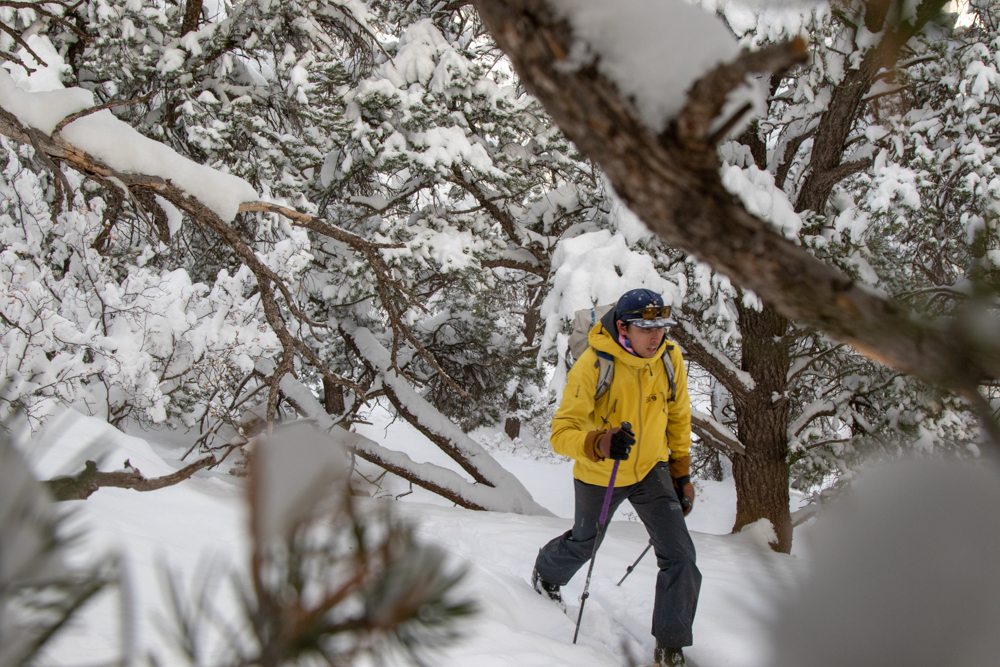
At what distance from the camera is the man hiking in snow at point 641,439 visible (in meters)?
2.83

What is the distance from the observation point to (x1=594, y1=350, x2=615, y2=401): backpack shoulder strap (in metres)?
3.06

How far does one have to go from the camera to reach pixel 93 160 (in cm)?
251

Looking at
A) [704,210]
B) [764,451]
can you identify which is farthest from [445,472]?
[704,210]

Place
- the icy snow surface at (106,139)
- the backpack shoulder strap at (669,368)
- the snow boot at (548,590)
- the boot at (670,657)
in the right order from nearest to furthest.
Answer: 1. the icy snow surface at (106,139)
2. the boot at (670,657)
3. the backpack shoulder strap at (669,368)
4. the snow boot at (548,590)

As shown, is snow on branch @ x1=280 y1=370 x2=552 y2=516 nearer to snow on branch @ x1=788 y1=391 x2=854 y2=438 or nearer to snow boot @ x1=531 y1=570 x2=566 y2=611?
snow on branch @ x1=788 y1=391 x2=854 y2=438

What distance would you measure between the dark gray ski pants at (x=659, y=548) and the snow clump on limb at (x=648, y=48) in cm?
274

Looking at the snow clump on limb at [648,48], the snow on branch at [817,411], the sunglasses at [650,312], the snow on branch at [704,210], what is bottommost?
the snow on branch at [704,210]

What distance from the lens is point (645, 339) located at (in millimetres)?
2975

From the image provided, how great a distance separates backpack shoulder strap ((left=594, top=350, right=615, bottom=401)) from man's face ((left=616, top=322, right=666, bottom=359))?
0.14m

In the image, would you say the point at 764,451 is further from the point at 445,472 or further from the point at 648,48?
the point at 648,48

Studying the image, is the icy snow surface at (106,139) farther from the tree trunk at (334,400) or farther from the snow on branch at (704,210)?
the tree trunk at (334,400)

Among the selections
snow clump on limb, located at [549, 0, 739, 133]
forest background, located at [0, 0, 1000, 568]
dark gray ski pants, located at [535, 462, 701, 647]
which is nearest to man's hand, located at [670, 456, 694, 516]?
dark gray ski pants, located at [535, 462, 701, 647]

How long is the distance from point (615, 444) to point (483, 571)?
145cm

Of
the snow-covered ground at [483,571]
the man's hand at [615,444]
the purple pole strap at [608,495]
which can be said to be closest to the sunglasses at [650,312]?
the man's hand at [615,444]
